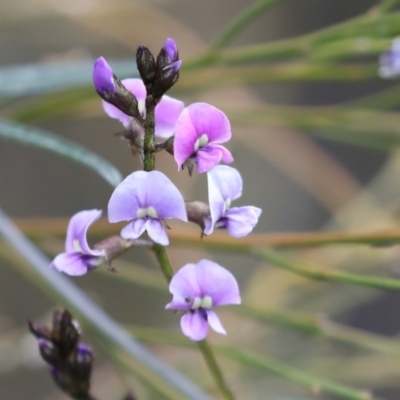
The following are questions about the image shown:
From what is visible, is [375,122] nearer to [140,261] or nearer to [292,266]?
[292,266]

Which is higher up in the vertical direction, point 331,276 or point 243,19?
point 243,19

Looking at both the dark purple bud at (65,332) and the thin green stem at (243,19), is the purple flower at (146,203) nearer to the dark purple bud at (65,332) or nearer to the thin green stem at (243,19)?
the dark purple bud at (65,332)

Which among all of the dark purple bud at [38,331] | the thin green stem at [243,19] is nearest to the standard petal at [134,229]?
the dark purple bud at [38,331]

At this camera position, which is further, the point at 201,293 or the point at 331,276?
the point at 331,276

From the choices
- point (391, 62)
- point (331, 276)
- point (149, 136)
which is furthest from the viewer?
point (391, 62)

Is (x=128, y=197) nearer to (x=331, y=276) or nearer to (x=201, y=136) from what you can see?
(x=201, y=136)

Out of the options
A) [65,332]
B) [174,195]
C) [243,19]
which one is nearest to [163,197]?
[174,195]

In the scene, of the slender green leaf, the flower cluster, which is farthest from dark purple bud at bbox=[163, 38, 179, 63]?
the slender green leaf
